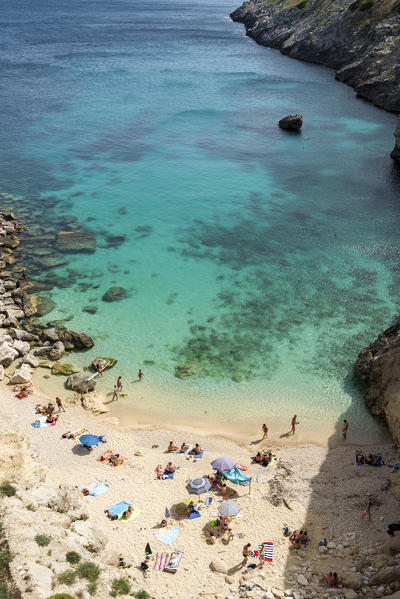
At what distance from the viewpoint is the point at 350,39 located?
114250 millimetres

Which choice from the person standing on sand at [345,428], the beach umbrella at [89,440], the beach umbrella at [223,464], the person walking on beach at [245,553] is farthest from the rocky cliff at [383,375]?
the beach umbrella at [89,440]

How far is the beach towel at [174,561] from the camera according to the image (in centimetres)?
2111

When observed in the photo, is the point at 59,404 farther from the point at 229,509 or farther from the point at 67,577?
the point at 67,577

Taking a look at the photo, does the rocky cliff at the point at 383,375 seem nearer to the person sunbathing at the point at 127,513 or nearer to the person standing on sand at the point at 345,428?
the person standing on sand at the point at 345,428

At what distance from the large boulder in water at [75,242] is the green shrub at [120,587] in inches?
1411

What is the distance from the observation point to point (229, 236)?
52750mm

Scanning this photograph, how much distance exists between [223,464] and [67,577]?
1118cm

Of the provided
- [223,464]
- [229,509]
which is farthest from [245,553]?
[223,464]

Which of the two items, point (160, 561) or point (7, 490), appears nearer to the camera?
point (7, 490)

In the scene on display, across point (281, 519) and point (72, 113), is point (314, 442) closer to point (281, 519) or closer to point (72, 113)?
point (281, 519)

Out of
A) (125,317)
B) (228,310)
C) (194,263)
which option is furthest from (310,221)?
(125,317)

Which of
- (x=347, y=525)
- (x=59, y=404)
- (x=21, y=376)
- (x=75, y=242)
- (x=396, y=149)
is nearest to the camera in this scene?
(x=347, y=525)

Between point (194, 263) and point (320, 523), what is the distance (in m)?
29.2

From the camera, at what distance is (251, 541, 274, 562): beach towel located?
21.9 meters
